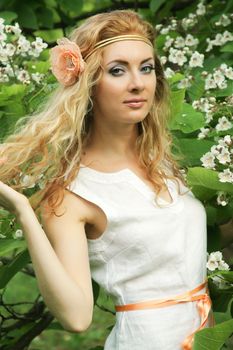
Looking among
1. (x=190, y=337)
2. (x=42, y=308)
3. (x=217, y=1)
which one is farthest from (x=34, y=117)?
(x=217, y=1)

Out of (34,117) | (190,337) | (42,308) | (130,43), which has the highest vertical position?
(130,43)

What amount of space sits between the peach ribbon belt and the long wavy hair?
1.15 feet

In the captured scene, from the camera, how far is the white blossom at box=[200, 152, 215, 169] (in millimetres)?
2885

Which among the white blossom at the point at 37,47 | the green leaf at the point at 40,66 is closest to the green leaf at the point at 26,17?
the white blossom at the point at 37,47

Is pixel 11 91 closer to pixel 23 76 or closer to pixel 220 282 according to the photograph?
pixel 23 76

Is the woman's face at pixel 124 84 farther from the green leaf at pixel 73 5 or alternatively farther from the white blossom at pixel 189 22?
the green leaf at pixel 73 5

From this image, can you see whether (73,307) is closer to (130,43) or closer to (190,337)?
(190,337)

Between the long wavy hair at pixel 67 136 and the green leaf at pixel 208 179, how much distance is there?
13cm

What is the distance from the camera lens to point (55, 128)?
2.89 meters

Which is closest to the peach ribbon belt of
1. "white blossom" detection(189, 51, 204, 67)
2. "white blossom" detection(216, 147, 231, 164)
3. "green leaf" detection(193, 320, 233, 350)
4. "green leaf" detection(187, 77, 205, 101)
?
"green leaf" detection(193, 320, 233, 350)

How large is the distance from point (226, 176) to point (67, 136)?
51 cm

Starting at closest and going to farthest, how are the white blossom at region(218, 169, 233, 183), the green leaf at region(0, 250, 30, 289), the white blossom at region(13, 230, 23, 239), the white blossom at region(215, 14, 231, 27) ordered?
the white blossom at region(218, 169, 233, 183) < the white blossom at region(13, 230, 23, 239) < the green leaf at region(0, 250, 30, 289) < the white blossom at region(215, 14, 231, 27)

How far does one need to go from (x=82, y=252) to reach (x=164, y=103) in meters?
0.70

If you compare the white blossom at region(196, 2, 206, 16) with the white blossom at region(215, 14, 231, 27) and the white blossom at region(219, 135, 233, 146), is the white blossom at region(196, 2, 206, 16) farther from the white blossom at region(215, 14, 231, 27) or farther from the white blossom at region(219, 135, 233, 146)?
the white blossom at region(219, 135, 233, 146)
